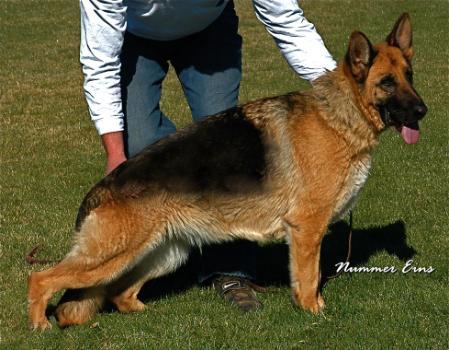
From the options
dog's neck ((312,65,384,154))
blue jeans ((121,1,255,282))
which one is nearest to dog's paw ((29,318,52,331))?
blue jeans ((121,1,255,282))

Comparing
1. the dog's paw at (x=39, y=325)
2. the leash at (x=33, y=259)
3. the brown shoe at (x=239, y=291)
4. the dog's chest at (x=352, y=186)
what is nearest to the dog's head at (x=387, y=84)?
the dog's chest at (x=352, y=186)

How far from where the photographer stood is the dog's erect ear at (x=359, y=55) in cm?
498

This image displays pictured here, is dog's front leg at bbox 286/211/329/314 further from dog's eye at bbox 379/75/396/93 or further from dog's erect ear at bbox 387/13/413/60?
dog's erect ear at bbox 387/13/413/60

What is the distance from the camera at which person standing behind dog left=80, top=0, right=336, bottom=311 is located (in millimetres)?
5227

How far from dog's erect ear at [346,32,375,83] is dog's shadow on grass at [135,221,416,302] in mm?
1706

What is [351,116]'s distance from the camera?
205 inches

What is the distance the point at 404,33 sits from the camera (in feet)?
17.3

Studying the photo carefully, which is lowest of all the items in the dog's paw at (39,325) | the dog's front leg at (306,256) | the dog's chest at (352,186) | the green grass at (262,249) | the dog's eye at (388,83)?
the green grass at (262,249)

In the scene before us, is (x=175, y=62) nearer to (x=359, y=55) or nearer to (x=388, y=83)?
(x=359, y=55)

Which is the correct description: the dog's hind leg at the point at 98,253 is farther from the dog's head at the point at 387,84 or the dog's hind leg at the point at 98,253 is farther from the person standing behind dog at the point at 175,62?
the dog's head at the point at 387,84

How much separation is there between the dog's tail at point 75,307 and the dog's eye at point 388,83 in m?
2.25

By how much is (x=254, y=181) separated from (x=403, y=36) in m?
1.34

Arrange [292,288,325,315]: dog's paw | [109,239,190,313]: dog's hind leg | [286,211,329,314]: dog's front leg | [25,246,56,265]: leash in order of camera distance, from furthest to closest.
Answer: [25,246,56,265]: leash
[109,239,190,313]: dog's hind leg
[292,288,325,315]: dog's paw
[286,211,329,314]: dog's front leg

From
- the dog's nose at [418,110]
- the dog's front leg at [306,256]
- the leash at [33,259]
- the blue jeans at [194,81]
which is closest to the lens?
the dog's nose at [418,110]
